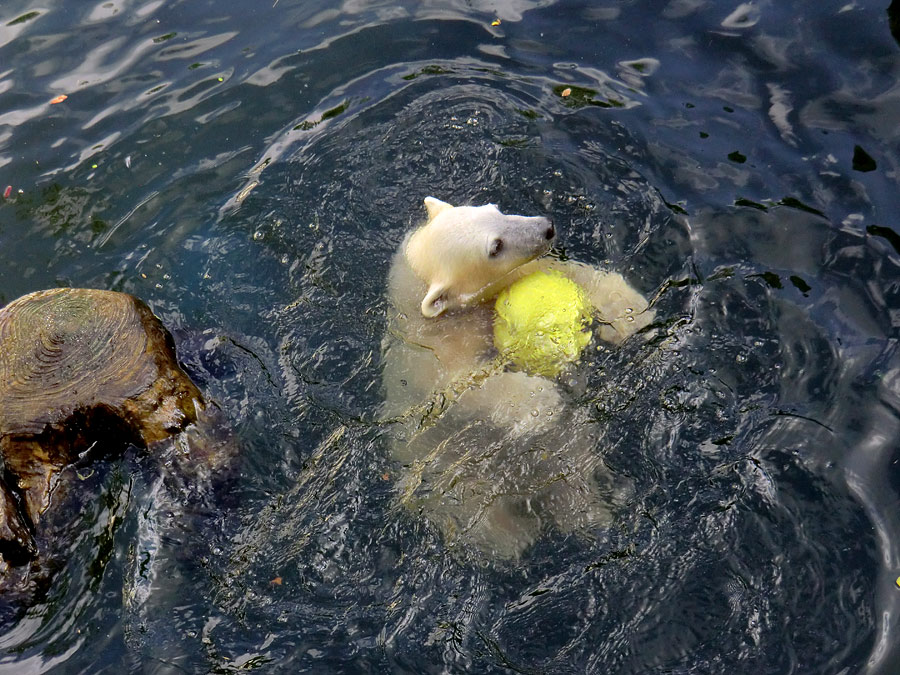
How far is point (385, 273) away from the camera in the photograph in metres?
5.55

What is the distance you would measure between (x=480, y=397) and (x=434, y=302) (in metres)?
0.72

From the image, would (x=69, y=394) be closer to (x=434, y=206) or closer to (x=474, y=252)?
(x=474, y=252)

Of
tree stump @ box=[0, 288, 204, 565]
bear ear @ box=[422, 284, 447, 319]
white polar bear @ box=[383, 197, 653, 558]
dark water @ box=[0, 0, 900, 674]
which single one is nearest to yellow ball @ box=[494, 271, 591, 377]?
white polar bear @ box=[383, 197, 653, 558]

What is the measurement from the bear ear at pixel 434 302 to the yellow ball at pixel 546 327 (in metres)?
0.43

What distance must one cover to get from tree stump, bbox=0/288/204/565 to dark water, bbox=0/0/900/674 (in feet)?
0.73

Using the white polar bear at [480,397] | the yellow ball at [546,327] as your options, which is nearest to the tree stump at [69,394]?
the white polar bear at [480,397]

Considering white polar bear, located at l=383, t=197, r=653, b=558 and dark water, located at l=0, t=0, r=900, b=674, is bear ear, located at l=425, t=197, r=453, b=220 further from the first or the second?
dark water, located at l=0, t=0, r=900, b=674

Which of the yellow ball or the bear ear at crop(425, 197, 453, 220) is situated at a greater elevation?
the bear ear at crop(425, 197, 453, 220)

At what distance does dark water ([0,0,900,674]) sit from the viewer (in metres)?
3.74

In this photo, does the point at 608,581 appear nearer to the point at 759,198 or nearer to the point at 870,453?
the point at 870,453

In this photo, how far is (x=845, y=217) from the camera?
5.27 m

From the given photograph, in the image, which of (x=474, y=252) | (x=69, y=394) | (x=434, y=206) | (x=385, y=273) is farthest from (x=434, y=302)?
(x=69, y=394)

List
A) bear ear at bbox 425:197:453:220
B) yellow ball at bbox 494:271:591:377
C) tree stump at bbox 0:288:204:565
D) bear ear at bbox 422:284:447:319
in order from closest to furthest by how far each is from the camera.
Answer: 1. tree stump at bbox 0:288:204:565
2. yellow ball at bbox 494:271:591:377
3. bear ear at bbox 422:284:447:319
4. bear ear at bbox 425:197:453:220

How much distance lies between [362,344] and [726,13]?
435 cm
